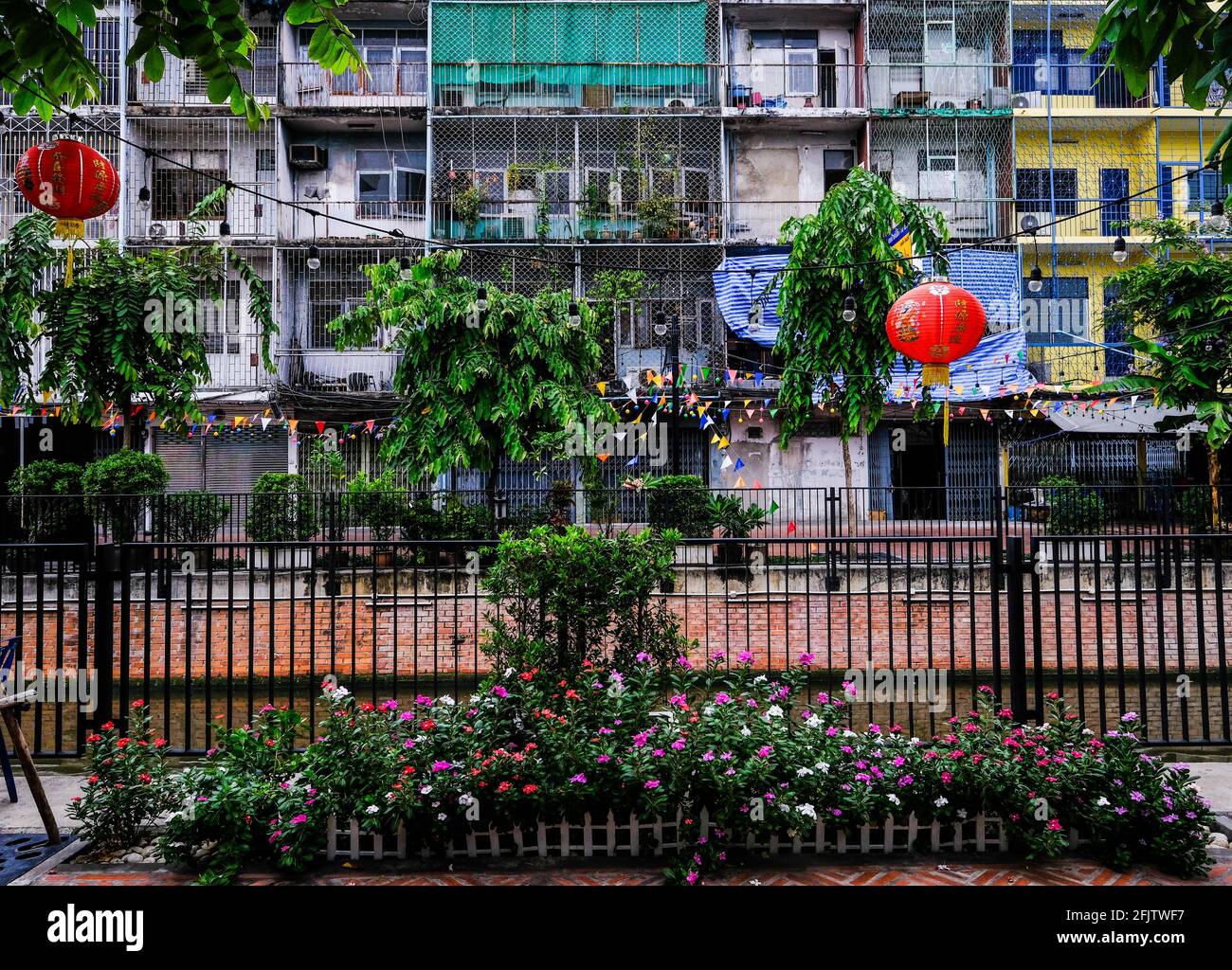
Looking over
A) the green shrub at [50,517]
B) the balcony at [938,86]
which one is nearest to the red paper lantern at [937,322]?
the green shrub at [50,517]

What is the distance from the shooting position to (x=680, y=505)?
44.5 ft

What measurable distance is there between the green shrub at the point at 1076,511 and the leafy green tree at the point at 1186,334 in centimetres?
347

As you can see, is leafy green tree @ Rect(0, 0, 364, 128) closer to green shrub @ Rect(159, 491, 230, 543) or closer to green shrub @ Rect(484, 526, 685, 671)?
green shrub @ Rect(484, 526, 685, 671)

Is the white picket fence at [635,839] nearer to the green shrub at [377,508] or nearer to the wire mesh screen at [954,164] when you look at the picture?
the green shrub at [377,508]

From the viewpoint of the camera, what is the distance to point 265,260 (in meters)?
20.8

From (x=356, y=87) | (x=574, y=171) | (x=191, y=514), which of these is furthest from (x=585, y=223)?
(x=191, y=514)

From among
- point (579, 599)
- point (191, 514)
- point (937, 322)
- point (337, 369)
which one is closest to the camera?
point (579, 599)

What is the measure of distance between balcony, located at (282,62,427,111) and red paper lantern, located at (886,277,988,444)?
16.1 meters

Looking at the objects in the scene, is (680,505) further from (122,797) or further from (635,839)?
(122,797)

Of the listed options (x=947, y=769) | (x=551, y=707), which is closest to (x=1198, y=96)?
(x=947, y=769)

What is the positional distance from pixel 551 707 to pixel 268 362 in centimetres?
1042

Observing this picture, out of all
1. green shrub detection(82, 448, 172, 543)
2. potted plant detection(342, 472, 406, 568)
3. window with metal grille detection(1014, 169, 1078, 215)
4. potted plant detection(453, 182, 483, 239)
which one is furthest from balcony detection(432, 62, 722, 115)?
potted plant detection(342, 472, 406, 568)

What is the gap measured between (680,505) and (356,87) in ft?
49.9
